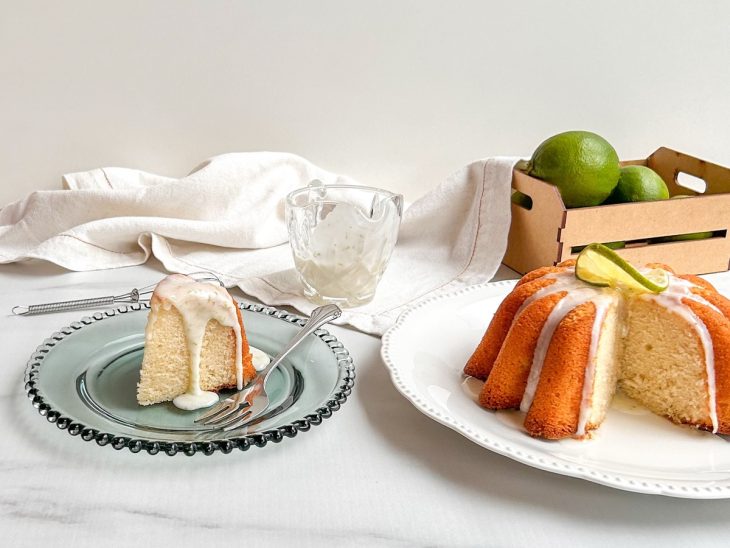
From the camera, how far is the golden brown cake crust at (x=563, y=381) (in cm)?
78

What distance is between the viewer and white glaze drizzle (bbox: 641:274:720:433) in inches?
31.9

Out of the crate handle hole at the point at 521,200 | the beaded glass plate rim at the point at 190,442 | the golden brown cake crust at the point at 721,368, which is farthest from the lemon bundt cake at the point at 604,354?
the crate handle hole at the point at 521,200

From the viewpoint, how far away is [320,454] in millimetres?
773

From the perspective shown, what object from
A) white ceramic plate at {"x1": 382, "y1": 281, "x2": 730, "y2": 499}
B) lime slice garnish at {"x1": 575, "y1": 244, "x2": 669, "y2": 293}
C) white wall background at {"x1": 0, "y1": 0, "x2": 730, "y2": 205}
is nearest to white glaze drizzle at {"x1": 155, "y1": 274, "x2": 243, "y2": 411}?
white ceramic plate at {"x1": 382, "y1": 281, "x2": 730, "y2": 499}

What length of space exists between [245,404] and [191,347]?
3.3 inches

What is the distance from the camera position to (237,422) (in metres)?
0.77

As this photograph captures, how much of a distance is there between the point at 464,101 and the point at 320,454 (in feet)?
3.32

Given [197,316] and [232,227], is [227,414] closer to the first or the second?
[197,316]

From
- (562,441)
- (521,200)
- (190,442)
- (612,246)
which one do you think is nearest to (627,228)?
(612,246)

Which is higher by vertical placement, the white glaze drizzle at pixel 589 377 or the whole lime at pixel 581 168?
the whole lime at pixel 581 168

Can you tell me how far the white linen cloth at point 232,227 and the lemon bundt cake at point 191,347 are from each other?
300 mm

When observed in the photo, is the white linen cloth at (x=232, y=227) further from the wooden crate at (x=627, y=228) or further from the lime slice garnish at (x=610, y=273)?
the lime slice garnish at (x=610, y=273)

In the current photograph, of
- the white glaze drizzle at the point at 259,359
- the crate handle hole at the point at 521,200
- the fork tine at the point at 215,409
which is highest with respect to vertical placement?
the crate handle hole at the point at 521,200

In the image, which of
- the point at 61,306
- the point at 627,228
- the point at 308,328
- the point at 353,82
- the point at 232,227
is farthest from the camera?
the point at 353,82
